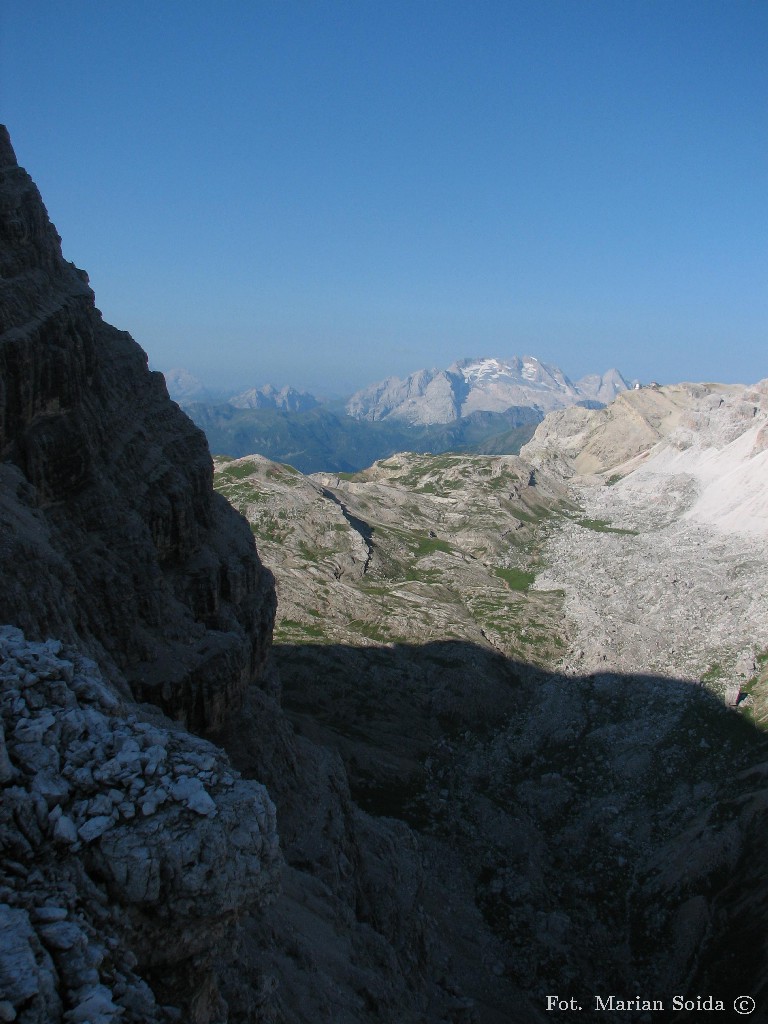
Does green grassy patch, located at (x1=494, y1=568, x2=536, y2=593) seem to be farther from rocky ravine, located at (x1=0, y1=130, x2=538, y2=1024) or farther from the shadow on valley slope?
rocky ravine, located at (x1=0, y1=130, x2=538, y2=1024)

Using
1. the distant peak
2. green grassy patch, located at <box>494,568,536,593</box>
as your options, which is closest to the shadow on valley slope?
green grassy patch, located at <box>494,568,536,593</box>

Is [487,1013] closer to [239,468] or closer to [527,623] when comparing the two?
[527,623]

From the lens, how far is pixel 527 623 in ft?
363

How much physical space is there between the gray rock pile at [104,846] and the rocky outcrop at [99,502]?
11586 mm

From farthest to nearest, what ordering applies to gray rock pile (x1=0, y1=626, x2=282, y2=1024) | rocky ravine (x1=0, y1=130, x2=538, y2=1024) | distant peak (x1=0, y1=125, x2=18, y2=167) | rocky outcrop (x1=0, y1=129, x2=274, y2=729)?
distant peak (x1=0, y1=125, x2=18, y2=167), rocky outcrop (x1=0, y1=129, x2=274, y2=729), rocky ravine (x1=0, y1=130, x2=538, y2=1024), gray rock pile (x1=0, y1=626, x2=282, y2=1024)

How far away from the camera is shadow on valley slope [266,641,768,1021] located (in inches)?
1906

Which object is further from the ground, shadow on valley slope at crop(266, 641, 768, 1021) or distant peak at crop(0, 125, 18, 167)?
distant peak at crop(0, 125, 18, 167)

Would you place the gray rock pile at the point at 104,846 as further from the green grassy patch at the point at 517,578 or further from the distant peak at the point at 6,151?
the green grassy patch at the point at 517,578

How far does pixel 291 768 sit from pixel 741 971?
31232mm

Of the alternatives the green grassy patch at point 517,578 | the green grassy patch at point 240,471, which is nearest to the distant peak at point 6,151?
the green grassy patch at point 517,578

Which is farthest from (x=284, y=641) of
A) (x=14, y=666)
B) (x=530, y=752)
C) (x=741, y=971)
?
(x=14, y=666)

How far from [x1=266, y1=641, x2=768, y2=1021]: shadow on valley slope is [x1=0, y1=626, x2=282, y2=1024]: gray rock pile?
3981 centimetres

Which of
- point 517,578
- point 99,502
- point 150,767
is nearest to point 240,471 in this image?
point 517,578

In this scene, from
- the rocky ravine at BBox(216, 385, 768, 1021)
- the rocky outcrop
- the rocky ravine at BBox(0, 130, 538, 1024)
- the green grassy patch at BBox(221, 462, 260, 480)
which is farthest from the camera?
the green grassy patch at BBox(221, 462, 260, 480)
